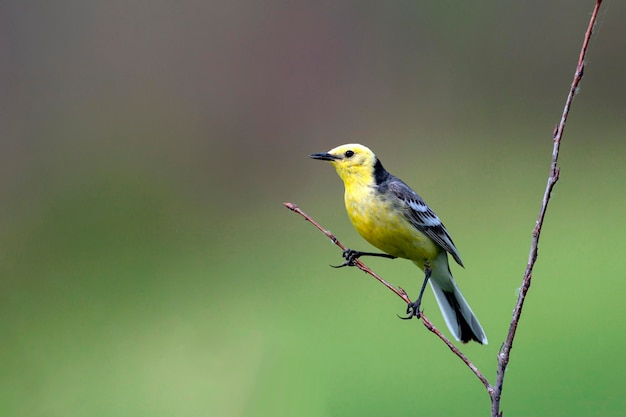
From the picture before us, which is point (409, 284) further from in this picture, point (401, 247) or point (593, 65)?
point (593, 65)

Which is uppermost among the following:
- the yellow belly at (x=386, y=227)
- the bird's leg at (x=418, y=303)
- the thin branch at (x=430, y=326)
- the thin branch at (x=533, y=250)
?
the thin branch at (x=533, y=250)

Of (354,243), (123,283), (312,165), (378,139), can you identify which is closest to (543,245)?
(354,243)

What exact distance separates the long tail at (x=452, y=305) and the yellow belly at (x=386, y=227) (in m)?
0.06

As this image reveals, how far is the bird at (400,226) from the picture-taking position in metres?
1.53

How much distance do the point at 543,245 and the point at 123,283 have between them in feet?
6.99

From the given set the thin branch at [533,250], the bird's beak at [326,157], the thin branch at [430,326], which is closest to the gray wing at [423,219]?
the bird's beak at [326,157]

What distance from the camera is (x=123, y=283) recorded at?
4.01m

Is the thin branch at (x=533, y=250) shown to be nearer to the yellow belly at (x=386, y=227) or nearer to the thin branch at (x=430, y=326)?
the thin branch at (x=430, y=326)

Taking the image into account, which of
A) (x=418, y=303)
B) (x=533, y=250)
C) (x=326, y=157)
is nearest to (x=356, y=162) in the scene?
(x=326, y=157)

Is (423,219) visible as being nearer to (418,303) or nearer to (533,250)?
(418,303)

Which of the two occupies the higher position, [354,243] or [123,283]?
[354,243]

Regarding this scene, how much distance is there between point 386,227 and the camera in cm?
153

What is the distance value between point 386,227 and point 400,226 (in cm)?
3

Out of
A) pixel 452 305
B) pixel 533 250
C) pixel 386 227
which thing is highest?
pixel 533 250
